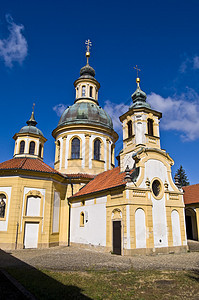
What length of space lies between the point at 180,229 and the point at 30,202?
1241 centimetres

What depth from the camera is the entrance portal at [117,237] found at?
49.9 feet

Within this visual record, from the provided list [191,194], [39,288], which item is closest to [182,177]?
[191,194]

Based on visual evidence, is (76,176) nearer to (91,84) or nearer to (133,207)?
(133,207)

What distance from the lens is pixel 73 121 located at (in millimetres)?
27891

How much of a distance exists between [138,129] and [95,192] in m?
6.19

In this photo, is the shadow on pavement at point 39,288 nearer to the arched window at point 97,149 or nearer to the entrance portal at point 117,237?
the entrance portal at point 117,237

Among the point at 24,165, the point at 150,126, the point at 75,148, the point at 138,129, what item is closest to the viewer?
the point at 138,129

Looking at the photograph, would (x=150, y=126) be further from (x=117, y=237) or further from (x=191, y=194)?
(x=191, y=194)

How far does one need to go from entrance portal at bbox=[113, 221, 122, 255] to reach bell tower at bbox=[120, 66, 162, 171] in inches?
197

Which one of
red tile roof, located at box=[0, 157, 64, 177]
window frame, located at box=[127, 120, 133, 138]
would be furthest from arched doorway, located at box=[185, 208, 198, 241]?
red tile roof, located at box=[0, 157, 64, 177]

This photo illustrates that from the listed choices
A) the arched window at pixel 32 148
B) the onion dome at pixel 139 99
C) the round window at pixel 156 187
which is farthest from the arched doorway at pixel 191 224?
the arched window at pixel 32 148

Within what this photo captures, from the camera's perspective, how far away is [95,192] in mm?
Result: 18656

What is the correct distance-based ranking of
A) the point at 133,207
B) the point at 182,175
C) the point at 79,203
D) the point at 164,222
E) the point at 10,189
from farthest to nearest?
the point at 182,175, the point at 79,203, the point at 10,189, the point at 164,222, the point at 133,207

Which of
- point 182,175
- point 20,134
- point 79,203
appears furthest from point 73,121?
point 182,175
